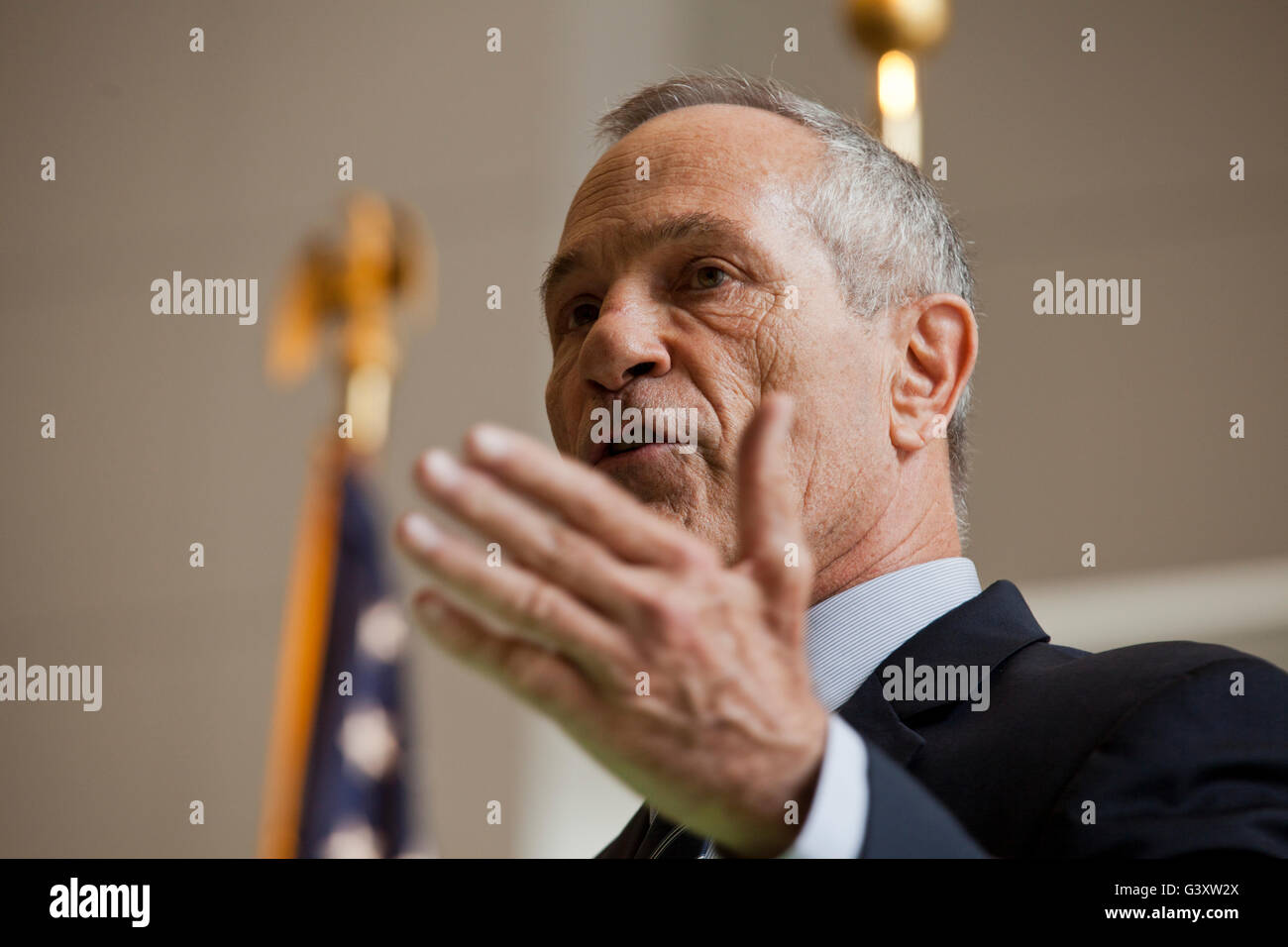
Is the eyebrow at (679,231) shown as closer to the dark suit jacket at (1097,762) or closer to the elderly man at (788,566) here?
the elderly man at (788,566)

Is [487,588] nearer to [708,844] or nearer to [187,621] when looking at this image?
[708,844]

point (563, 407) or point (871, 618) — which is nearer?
point (871, 618)

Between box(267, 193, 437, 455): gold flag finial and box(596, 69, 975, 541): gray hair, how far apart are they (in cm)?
314

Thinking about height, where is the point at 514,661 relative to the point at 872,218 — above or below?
below

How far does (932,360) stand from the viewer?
1922 mm

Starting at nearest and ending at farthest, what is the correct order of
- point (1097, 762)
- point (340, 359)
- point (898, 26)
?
point (1097, 762) → point (898, 26) → point (340, 359)

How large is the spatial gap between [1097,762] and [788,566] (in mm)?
462

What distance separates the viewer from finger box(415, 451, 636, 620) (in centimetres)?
86

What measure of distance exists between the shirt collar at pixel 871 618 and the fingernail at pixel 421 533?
843mm

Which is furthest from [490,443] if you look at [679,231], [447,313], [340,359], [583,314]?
[447,313]

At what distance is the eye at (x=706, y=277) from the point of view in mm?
1809

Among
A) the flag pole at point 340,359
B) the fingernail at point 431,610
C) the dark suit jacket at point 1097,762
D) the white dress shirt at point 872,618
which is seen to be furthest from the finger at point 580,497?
the flag pole at point 340,359

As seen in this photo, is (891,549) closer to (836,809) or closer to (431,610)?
(836,809)
